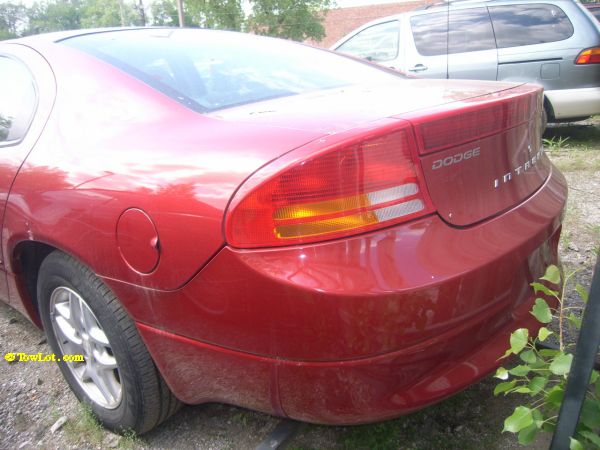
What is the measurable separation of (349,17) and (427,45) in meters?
33.4

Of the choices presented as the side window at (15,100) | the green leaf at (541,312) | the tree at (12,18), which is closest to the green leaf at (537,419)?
the green leaf at (541,312)

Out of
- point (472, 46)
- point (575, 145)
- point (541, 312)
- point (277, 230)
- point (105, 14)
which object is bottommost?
point (575, 145)

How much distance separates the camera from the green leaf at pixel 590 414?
3.90ft

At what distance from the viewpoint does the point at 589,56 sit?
5242 millimetres

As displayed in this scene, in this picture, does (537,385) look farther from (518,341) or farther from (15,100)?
(15,100)

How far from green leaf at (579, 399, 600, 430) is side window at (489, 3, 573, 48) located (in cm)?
526

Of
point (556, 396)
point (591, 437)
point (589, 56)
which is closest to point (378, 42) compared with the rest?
point (589, 56)

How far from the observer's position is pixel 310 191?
1223 millimetres

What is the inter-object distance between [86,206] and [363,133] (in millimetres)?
909

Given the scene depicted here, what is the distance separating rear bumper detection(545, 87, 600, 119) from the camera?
5.30 meters

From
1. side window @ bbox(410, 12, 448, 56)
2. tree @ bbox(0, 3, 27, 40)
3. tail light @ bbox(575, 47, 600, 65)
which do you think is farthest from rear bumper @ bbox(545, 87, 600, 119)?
tree @ bbox(0, 3, 27, 40)

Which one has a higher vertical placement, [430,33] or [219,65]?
[430,33]

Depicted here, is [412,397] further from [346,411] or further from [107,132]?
[107,132]

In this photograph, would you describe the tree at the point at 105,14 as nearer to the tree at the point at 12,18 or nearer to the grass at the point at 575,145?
the tree at the point at 12,18
